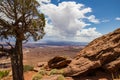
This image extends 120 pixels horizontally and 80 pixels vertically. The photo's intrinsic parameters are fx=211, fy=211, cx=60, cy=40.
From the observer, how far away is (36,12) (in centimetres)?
2197

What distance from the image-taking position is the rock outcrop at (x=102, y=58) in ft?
70.8

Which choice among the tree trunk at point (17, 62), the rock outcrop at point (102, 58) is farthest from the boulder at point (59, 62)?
the tree trunk at point (17, 62)

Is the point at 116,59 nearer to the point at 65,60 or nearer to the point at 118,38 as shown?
the point at 118,38

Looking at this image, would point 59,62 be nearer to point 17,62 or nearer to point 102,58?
point 17,62

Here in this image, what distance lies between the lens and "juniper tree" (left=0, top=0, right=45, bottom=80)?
2136 centimetres

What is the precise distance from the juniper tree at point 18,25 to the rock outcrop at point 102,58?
552 centimetres

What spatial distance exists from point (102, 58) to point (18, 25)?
936 centimetres

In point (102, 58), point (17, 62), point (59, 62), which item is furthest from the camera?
point (59, 62)

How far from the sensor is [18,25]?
21.9 metres

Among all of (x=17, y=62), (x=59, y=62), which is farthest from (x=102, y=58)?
(x=17, y=62)

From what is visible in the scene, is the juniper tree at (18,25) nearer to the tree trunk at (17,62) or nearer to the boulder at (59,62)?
the tree trunk at (17,62)

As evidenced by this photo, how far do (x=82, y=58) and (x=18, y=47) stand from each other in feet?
23.2

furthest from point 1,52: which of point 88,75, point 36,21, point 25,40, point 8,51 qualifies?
point 88,75

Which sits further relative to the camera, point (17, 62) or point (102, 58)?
point (17, 62)
